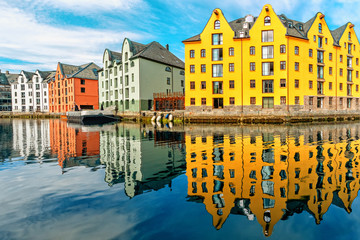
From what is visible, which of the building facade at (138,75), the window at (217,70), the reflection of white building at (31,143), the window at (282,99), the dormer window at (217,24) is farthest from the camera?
the building facade at (138,75)

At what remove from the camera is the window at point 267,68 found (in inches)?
1720

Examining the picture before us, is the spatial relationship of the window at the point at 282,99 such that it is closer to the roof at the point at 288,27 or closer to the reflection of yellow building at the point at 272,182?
the roof at the point at 288,27

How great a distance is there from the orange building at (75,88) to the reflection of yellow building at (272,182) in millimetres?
70271

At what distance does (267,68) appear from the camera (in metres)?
43.8

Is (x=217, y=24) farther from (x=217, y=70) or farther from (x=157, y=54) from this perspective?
(x=157, y=54)

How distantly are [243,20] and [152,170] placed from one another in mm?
48696

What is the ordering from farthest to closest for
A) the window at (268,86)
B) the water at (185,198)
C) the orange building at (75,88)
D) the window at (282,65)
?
the orange building at (75,88)
the window at (268,86)
the window at (282,65)
the water at (185,198)

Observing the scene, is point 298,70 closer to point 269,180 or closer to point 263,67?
point 263,67

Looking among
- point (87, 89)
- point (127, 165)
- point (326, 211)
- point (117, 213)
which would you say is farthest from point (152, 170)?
point (87, 89)

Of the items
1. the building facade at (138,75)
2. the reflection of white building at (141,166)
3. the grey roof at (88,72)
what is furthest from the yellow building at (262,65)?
the grey roof at (88,72)

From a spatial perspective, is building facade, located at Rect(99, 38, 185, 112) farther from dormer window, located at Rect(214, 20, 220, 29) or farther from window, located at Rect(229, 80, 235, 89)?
window, located at Rect(229, 80, 235, 89)

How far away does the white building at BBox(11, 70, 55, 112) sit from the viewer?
310 ft

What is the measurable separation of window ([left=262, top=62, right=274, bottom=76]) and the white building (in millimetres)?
89092

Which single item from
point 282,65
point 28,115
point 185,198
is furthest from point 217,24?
point 28,115
